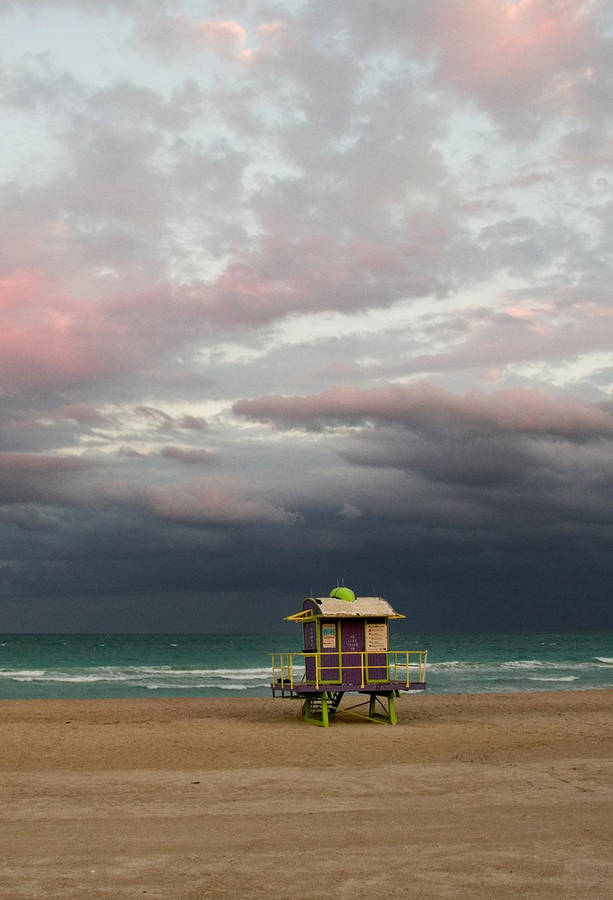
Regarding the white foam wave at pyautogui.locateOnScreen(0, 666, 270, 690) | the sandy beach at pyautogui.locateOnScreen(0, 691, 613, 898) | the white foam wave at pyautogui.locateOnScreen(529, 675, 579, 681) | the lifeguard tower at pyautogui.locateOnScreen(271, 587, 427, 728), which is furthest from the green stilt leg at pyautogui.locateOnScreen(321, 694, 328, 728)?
the white foam wave at pyautogui.locateOnScreen(529, 675, 579, 681)

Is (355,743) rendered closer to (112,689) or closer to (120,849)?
(120,849)

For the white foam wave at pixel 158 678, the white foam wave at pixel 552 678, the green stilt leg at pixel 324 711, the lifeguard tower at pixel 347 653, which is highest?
the lifeguard tower at pixel 347 653

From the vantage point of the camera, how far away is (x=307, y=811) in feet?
45.5

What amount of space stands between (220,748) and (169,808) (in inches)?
322

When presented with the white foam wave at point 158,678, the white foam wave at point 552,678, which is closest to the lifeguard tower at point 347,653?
the white foam wave at point 158,678

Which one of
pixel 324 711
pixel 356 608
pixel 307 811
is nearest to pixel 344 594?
pixel 356 608

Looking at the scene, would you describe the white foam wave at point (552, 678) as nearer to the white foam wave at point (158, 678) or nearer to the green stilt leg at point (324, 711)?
the white foam wave at point (158, 678)

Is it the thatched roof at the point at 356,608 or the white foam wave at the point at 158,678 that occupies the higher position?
the thatched roof at the point at 356,608

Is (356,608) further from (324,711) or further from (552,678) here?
(552,678)

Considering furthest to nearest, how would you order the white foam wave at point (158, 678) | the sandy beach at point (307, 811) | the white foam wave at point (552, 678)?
1. the white foam wave at point (552, 678)
2. the white foam wave at point (158, 678)
3. the sandy beach at point (307, 811)

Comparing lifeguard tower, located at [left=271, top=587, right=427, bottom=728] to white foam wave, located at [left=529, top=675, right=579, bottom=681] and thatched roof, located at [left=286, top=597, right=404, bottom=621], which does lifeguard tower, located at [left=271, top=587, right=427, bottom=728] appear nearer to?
thatched roof, located at [left=286, top=597, right=404, bottom=621]

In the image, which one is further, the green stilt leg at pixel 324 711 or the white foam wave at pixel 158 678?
the white foam wave at pixel 158 678

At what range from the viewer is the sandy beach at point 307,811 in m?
9.90

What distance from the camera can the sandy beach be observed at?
9.90m
